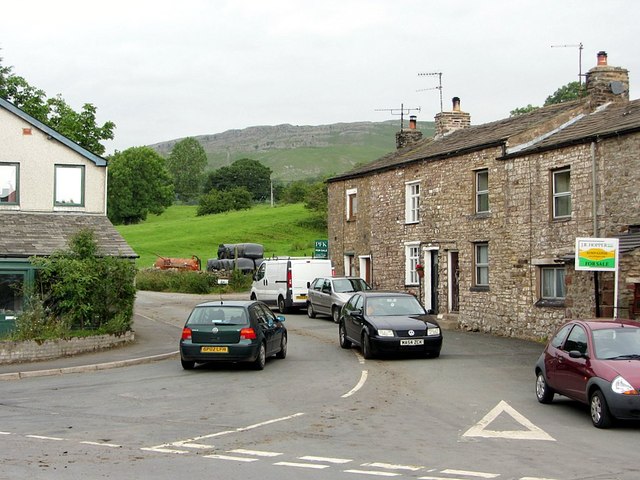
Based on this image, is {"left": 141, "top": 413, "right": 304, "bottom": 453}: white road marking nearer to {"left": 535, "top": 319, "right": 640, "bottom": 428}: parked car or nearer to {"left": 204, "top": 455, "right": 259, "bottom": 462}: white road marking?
{"left": 204, "top": 455, "right": 259, "bottom": 462}: white road marking

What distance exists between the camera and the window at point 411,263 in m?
33.4

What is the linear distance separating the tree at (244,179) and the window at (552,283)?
114113 millimetres

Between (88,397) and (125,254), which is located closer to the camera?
(88,397)

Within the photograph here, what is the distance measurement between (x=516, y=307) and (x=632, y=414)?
15.2 metres

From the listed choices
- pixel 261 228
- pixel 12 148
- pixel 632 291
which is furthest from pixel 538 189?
pixel 261 228

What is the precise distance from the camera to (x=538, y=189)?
84.8 feet

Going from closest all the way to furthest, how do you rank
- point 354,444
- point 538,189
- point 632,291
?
point 354,444, point 632,291, point 538,189

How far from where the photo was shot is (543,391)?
14.1 meters

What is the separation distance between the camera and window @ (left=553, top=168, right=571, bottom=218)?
82.1 feet

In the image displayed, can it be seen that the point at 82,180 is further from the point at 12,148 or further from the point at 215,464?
the point at 215,464

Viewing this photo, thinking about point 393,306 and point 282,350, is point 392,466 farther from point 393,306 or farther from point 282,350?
point 393,306

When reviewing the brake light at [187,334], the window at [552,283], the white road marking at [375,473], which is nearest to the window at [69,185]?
the brake light at [187,334]

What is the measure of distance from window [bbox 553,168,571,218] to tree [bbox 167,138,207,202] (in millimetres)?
133610

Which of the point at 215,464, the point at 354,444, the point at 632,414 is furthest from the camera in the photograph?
the point at 632,414
